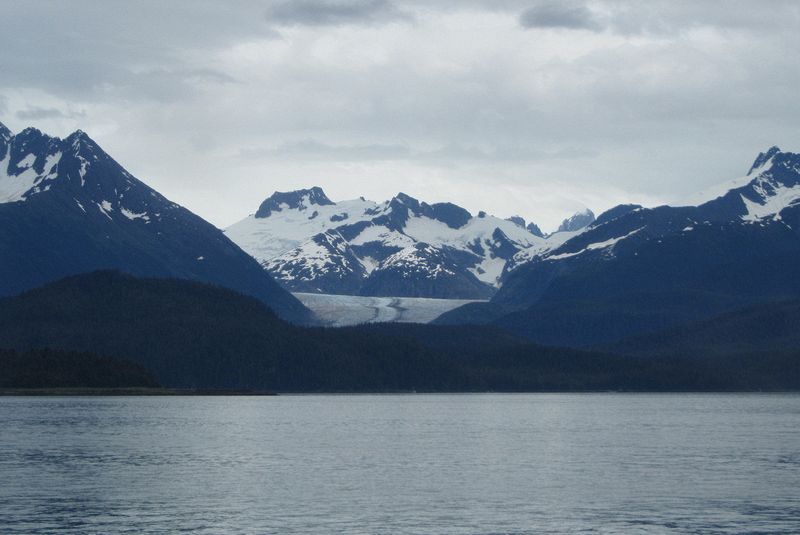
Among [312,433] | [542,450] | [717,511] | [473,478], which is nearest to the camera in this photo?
[717,511]

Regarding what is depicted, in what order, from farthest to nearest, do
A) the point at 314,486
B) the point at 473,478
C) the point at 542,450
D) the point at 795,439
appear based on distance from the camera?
the point at 795,439 → the point at 542,450 → the point at 473,478 → the point at 314,486

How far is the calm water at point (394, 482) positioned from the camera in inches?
3327

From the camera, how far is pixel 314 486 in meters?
104

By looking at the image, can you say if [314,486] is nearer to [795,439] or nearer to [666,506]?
[666,506]

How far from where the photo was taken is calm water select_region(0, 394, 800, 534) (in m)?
84.5

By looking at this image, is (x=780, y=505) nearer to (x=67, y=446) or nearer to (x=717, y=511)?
(x=717, y=511)

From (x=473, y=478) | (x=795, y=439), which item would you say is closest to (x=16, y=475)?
(x=473, y=478)

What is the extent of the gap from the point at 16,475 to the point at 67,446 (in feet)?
105

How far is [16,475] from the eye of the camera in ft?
360

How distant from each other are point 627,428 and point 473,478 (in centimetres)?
8327

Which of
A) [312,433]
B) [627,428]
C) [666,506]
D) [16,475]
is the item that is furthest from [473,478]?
[627,428]

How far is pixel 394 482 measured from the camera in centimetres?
10656

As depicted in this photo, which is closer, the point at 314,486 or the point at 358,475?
the point at 314,486

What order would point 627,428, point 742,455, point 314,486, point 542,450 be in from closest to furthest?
point 314,486 → point 742,455 → point 542,450 → point 627,428
